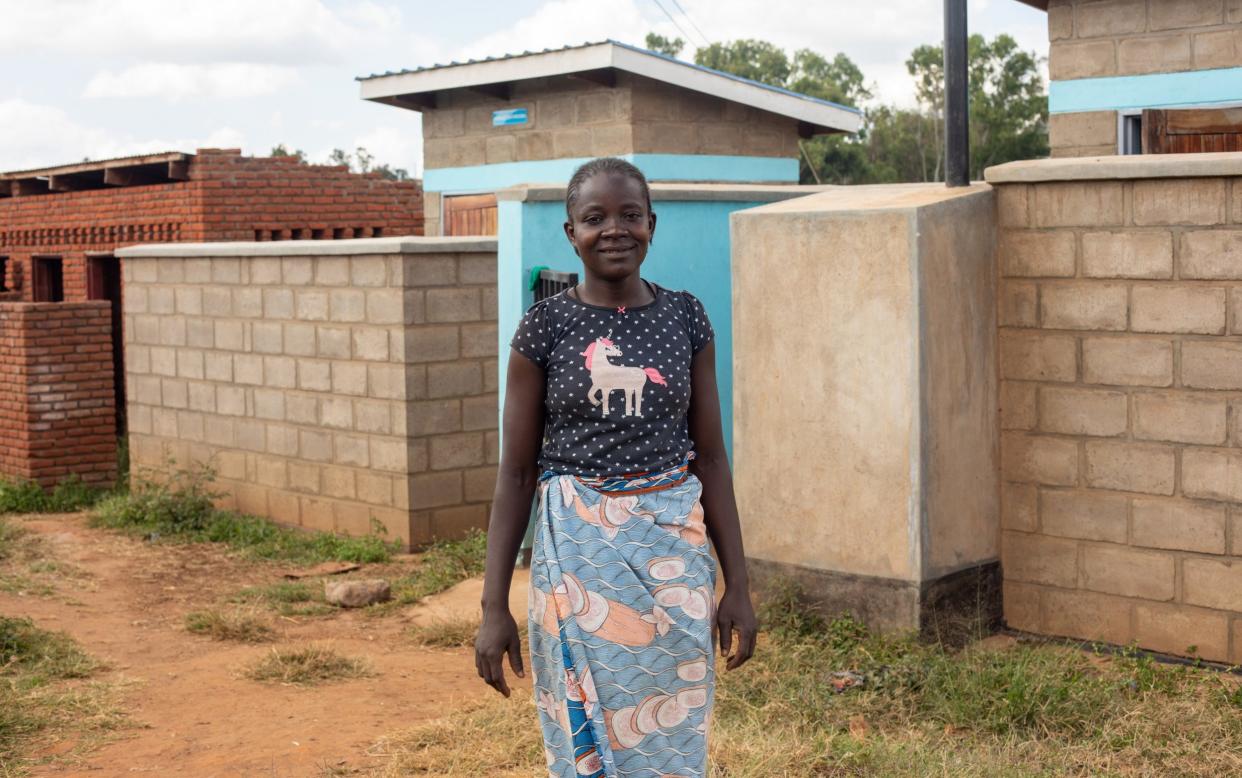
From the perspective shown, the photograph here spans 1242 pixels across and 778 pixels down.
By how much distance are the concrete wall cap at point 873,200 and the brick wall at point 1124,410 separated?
0.87 feet

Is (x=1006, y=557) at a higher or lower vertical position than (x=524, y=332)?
lower

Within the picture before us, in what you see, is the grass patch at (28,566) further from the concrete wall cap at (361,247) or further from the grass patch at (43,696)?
the concrete wall cap at (361,247)

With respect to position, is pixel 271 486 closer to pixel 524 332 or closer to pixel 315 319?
pixel 315 319

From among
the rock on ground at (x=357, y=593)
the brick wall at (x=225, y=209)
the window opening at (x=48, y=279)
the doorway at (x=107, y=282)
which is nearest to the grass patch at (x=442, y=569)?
the rock on ground at (x=357, y=593)

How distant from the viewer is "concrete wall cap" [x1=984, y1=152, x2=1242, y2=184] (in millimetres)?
5590

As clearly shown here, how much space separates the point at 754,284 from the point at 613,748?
3.61 meters

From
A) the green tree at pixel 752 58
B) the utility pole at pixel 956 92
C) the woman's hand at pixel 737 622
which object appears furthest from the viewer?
the green tree at pixel 752 58

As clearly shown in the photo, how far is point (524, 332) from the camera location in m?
3.08

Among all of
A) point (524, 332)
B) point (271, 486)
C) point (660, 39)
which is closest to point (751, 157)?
point (271, 486)

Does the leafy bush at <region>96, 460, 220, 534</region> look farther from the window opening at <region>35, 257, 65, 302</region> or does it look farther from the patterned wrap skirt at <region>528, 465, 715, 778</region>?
the patterned wrap skirt at <region>528, 465, 715, 778</region>

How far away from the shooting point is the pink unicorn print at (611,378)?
303cm

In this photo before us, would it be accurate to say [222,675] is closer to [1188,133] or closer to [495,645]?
[495,645]

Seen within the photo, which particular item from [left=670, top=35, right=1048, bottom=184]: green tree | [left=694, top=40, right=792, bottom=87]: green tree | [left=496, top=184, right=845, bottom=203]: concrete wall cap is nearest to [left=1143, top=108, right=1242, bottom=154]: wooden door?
[left=496, top=184, right=845, bottom=203]: concrete wall cap

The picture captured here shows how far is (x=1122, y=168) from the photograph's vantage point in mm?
5801
